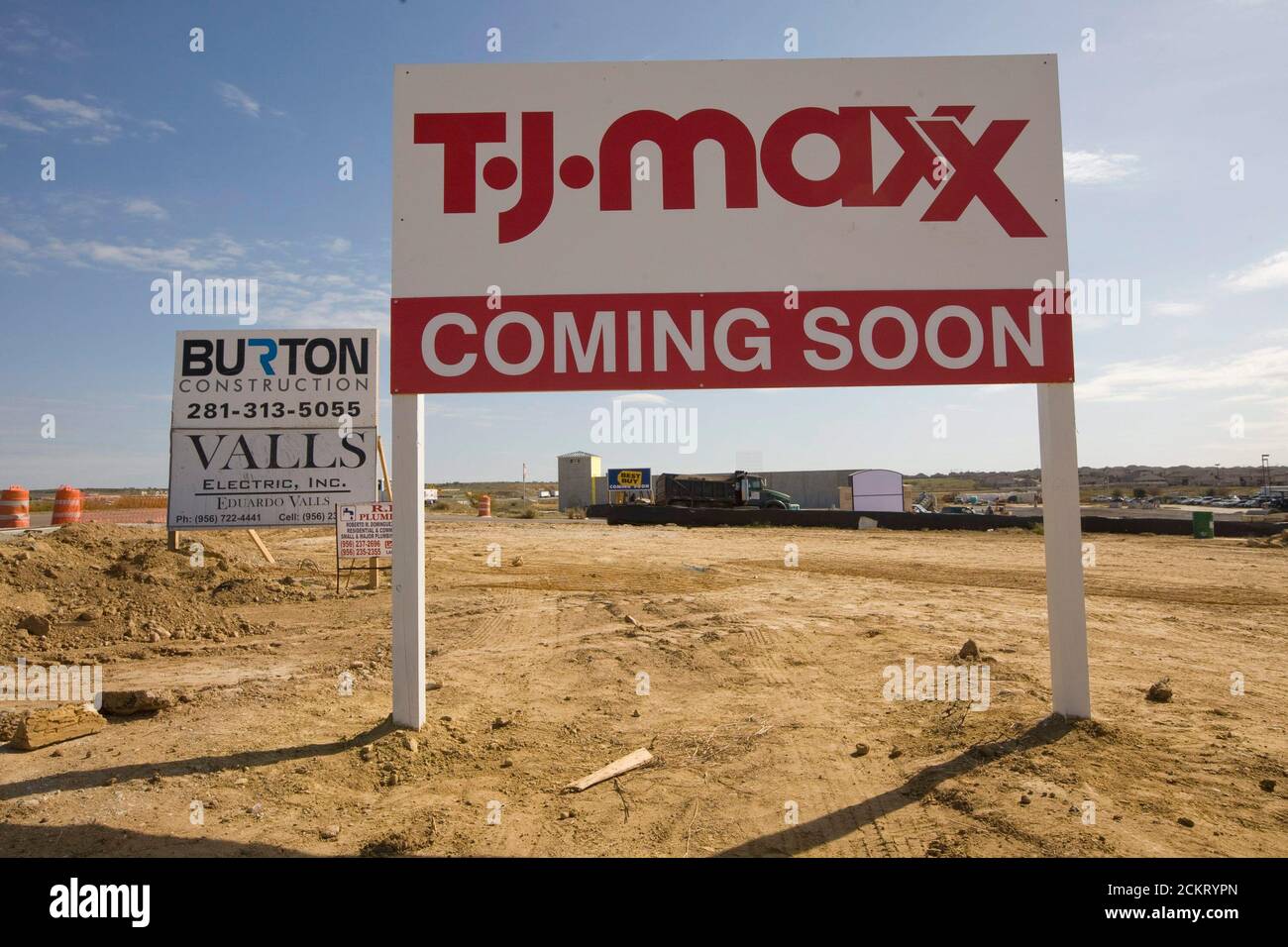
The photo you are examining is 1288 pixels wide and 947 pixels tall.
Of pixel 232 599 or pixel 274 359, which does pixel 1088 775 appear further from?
pixel 274 359

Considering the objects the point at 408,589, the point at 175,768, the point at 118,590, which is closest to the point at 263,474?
the point at 118,590

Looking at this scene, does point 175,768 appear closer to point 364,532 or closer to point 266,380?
point 364,532

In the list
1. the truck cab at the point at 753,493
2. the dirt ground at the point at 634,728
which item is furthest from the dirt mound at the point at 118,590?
the truck cab at the point at 753,493

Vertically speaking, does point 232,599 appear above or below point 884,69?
below

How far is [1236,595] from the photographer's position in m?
12.0

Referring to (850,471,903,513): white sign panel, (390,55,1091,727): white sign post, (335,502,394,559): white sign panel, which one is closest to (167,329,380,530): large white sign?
(335,502,394,559): white sign panel

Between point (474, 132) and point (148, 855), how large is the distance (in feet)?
17.8

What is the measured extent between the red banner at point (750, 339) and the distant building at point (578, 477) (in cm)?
4732

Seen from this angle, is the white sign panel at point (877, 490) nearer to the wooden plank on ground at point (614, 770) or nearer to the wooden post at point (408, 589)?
the wooden plank on ground at point (614, 770)

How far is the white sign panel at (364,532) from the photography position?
12008 mm

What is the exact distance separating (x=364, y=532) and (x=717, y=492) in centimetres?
2745

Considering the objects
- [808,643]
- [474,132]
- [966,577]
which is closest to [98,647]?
[474,132]

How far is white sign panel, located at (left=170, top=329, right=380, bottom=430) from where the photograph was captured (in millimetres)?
11516

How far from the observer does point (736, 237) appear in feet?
18.6
